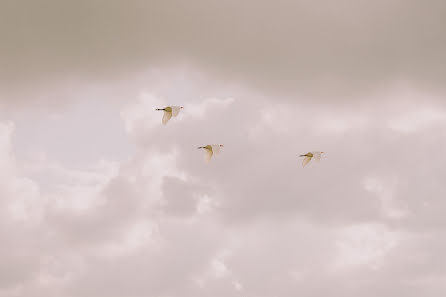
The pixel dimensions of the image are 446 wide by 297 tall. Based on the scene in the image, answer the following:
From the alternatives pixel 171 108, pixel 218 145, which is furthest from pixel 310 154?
pixel 171 108

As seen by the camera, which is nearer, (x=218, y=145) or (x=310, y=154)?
(x=218, y=145)

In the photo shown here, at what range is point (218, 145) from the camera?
13188 cm

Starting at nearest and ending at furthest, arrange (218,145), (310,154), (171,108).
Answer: (171,108) → (218,145) → (310,154)

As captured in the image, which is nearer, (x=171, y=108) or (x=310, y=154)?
(x=171, y=108)

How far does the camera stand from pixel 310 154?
14225cm

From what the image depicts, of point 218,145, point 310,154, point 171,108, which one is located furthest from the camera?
point 310,154

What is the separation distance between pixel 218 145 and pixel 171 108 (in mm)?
15029

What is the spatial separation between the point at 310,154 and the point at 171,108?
37.8m

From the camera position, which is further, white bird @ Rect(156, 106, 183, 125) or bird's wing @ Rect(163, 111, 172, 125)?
white bird @ Rect(156, 106, 183, 125)

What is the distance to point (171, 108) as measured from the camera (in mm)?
122938

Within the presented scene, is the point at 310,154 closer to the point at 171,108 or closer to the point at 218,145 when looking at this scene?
the point at 218,145

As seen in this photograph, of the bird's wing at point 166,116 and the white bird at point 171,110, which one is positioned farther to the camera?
the white bird at point 171,110
